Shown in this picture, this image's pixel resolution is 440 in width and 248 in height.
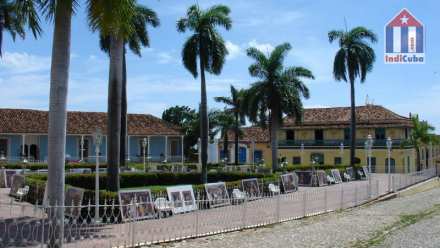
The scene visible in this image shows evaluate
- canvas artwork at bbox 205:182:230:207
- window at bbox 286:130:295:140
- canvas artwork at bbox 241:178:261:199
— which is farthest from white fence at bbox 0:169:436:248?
window at bbox 286:130:295:140

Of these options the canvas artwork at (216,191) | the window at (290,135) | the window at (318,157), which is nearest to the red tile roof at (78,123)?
the window at (290,135)

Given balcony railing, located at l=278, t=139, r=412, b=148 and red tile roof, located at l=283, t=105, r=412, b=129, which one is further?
red tile roof, located at l=283, t=105, r=412, b=129

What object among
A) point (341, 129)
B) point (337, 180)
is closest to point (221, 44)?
point (337, 180)

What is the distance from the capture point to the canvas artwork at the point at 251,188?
69.8 feet

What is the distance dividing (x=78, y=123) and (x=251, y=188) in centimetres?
2905

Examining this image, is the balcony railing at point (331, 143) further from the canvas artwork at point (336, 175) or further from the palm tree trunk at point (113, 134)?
the palm tree trunk at point (113, 134)

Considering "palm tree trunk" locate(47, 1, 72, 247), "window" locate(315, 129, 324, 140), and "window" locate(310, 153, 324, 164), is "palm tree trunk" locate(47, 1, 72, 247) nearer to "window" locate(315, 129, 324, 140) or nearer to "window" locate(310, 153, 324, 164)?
"window" locate(310, 153, 324, 164)

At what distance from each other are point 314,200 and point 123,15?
12982 mm

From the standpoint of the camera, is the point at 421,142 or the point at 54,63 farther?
the point at 421,142

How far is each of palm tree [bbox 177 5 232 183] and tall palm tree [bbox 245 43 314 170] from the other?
21.0ft

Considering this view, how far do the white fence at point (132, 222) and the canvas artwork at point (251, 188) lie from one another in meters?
1.46

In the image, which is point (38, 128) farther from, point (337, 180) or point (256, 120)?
point (337, 180)

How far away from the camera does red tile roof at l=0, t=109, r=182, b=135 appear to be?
4381 centimetres

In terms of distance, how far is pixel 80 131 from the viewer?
46.1 m
